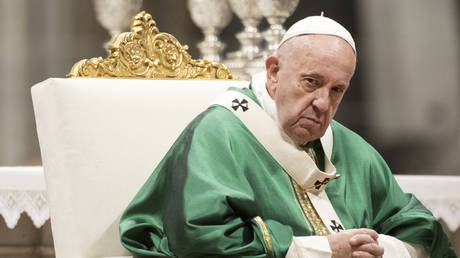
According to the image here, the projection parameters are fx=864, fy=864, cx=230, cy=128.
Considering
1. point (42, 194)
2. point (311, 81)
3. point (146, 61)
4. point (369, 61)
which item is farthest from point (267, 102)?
point (369, 61)

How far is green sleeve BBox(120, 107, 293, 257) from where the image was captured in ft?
8.04

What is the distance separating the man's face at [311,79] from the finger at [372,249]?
0.40 m

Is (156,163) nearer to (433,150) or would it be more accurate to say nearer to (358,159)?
(358,159)

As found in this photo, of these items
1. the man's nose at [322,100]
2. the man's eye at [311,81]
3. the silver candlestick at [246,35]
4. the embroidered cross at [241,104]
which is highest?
the man's eye at [311,81]

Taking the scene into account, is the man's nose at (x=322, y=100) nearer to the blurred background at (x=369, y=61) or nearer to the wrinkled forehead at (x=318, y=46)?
the wrinkled forehead at (x=318, y=46)

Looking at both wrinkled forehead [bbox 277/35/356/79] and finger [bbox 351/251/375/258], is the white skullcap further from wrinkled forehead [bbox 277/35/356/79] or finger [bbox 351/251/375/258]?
finger [bbox 351/251/375/258]

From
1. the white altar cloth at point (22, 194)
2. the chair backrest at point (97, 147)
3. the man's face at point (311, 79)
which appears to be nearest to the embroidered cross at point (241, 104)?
the man's face at point (311, 79)

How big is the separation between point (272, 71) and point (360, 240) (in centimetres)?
62

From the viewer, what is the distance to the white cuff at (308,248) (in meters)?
2.50

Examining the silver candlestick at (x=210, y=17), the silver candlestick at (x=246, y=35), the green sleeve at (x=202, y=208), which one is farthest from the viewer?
the silver candlestick at (x=210, y=17)

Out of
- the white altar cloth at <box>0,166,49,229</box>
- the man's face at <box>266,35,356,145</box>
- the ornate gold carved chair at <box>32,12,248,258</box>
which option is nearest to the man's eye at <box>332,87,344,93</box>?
the man's face at <box>266,35,356,145</box>

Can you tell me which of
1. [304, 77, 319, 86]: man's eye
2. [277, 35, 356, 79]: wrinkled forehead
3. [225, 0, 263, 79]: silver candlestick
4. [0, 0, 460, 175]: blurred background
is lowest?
[0, 0, 460, 175]: blurred background

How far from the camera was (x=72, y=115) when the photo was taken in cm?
296

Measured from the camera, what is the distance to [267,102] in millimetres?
2818
